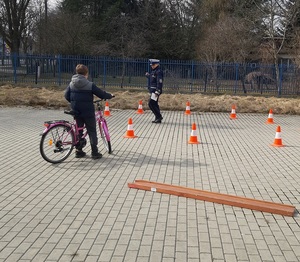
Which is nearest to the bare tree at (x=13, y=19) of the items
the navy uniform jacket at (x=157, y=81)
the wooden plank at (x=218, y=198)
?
the navy uniform jacket at (x=157, y=81)

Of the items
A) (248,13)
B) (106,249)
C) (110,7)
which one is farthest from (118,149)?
(110,7)

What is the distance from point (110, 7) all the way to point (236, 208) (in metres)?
38.9

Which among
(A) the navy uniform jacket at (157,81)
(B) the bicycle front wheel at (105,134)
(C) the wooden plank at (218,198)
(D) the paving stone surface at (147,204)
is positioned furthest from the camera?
(A) the navy uniform jacket at (157,81)

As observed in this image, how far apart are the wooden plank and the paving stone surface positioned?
89mm

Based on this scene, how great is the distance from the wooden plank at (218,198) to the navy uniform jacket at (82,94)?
6.55 feet

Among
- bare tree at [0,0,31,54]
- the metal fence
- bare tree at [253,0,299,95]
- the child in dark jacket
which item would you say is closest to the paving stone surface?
the child in dark jacket

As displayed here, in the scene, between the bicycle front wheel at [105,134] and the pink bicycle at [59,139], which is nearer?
the pink bicycle at [59,139]

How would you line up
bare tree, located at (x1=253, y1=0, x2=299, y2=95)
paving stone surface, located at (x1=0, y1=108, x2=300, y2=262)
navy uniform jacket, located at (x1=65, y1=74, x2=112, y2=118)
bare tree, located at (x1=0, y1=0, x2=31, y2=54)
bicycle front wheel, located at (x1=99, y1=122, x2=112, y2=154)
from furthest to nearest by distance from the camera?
bare tree, located at (x1=0, y1=0, x2=31, y2=54) < bare tree, located at (x1=253, y1=0, x2=299, y2=95) < bicycle front wheel, located at (x1=99, y1=122, x2=112, y2=154) < navy uniform jacket, located at (x1=65, y1=74, x2=112, y2=118) < paving stone surface, located at (x1=0, y1=108, x2=300, y2=262)

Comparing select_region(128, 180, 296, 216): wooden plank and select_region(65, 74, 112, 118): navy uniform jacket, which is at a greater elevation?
select_region(65, 74, 112, 118): navy uniform jacket

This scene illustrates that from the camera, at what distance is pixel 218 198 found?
17.5 ft

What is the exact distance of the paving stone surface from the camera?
3941 mm

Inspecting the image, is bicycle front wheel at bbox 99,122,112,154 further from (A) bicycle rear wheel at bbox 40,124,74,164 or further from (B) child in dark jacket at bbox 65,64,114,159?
(A) bicycle rear wheel at bbox 40,124,74,164

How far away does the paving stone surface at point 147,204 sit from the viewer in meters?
3.94

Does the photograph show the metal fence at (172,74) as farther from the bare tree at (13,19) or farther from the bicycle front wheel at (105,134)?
the bicycle front wheel at (105,134)
